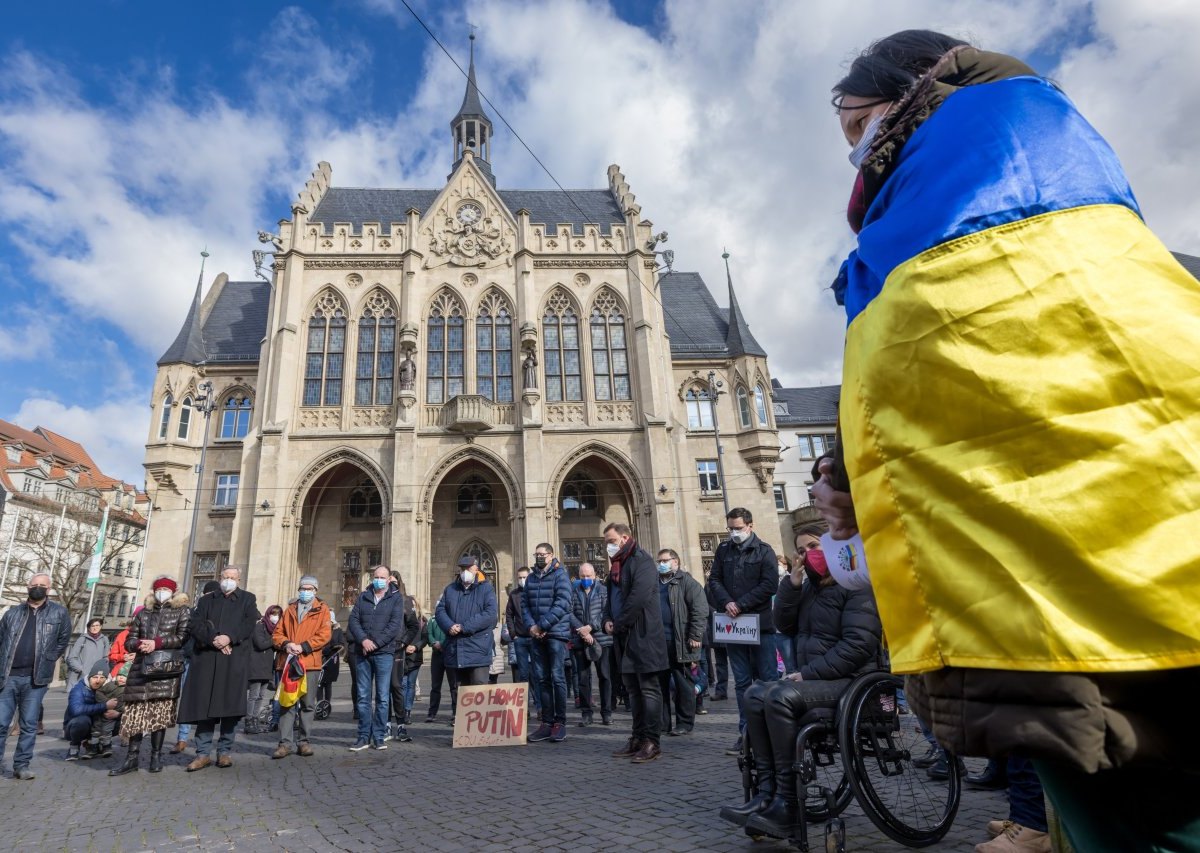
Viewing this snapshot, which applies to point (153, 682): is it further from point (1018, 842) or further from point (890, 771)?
point (1018, 842)

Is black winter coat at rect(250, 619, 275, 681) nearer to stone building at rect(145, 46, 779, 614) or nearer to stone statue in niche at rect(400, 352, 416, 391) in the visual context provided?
stone building at rect(145, 46, 779, 614)

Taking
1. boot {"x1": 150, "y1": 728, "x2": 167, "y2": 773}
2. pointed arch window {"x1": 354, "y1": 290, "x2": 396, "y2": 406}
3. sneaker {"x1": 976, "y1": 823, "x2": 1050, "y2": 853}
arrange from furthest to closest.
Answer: pointed arch window {"x1": 354, "y1": 290, "x2": 396, "y2": 406}
boot {"x1": 150, "y1": 728, "x2": 167, "y2": 773}
sneaker {"x1": 976, "y1": 823, "x2": 1050, "y2": 853}

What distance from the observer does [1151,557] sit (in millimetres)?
824

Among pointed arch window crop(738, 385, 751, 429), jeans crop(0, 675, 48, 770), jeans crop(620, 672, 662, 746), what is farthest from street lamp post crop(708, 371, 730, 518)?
jeans crop(0, 675, 48, 770)

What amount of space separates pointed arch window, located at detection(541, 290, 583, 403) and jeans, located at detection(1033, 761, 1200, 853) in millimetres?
21496

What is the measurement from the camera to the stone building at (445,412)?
20625 mm

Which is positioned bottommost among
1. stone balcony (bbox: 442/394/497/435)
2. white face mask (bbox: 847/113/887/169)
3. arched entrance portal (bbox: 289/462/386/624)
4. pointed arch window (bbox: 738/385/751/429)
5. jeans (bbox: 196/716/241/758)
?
jeans (bbox: 196/716/241/758)

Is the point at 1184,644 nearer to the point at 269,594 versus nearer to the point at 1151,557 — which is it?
the point at 1151,557

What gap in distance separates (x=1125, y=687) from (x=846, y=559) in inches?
40.8

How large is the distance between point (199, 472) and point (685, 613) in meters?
21.2

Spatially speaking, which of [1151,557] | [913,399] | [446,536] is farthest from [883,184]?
[446,536]

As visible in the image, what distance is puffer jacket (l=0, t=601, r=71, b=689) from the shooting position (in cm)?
670

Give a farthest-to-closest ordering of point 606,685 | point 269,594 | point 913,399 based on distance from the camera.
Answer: point 269,594 → point 606,685 → point 913,399

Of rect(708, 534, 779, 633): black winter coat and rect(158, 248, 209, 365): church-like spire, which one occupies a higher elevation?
rect(158, 248, 209, 365): church-like spire
